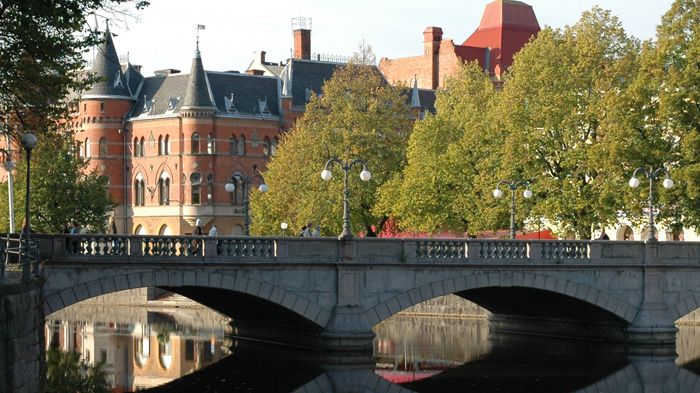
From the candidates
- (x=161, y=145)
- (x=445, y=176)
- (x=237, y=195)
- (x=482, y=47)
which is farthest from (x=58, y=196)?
(x=482, y=47)

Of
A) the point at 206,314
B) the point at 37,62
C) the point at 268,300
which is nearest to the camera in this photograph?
the point at 37,62

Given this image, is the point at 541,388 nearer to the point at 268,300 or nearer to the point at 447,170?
the point at 268,300

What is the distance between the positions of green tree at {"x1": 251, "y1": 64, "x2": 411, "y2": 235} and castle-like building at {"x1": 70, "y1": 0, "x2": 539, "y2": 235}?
85.2 ft

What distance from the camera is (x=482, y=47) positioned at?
122 meters

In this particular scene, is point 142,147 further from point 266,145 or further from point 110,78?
point 266,145

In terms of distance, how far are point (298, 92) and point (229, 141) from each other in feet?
21.2

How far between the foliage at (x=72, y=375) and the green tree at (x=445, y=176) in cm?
1970

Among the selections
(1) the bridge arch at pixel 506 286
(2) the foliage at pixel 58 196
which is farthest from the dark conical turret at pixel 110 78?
(1) the bridge arch at pixel 506 286

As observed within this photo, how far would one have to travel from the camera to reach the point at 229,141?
100438 mm

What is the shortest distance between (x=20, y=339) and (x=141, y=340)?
2460cm

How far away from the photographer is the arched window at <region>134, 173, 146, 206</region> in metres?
103

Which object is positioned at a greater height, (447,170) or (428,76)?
(428,76)

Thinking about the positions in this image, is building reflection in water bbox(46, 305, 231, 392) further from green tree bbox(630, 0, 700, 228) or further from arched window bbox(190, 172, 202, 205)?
arched window bbox(190, 172, 202, 205)

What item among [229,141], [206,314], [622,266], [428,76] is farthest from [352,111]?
[428,76]
